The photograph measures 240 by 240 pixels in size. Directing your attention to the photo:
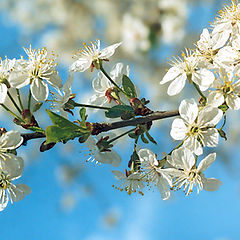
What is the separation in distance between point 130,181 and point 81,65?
387 millimetres

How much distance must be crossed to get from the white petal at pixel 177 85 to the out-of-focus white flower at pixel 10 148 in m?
0.43

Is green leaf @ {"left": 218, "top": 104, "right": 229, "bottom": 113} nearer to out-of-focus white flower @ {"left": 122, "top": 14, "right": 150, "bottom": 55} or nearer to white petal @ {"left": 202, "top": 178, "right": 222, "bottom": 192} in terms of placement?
white petal @ {"left": 202, "top": 178, "right": 222, "bottom": 192}

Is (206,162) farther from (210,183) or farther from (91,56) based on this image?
(91,56)

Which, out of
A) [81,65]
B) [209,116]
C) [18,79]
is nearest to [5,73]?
[18,79]

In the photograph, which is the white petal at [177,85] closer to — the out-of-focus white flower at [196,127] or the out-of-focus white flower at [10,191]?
the out-of-focus white flower at [196,127]

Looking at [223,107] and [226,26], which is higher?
[226,26]

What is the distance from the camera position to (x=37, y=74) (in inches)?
43.7

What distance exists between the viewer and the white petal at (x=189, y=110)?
0.98m

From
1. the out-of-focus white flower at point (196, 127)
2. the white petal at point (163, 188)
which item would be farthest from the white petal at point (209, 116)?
the white petal at point (163, 188)

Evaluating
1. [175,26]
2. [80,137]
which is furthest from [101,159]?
[175,26]

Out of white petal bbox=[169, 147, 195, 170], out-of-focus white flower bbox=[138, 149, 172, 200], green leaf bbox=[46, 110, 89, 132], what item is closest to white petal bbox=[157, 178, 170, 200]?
out-of-focus white flower bbox=[138, 149, 172, 200]

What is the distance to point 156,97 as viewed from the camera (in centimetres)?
483

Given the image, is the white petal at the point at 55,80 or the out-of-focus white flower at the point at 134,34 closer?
the white petal at the point at 55,80

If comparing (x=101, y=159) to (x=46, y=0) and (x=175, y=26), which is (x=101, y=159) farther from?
(x=46, y=0)
